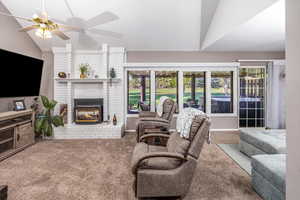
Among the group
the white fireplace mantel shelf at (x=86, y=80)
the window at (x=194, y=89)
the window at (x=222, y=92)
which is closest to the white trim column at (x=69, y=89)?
the white fireplace mantel shelf at (x=86, y=80)

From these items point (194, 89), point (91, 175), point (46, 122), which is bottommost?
point (91, 175)

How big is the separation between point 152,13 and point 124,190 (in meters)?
3.74

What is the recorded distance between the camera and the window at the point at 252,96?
4820mm

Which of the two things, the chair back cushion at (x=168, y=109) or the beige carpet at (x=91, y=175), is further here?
the chair back cushion at (x=168, y=109)

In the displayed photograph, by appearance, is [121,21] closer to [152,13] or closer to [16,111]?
[152,13]

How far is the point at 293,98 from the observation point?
3.67 feet

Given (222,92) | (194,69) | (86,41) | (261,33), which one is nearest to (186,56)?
(194,69)

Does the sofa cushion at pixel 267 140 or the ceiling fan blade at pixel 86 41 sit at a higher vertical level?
the ceiling fan blade at pixel 86 41

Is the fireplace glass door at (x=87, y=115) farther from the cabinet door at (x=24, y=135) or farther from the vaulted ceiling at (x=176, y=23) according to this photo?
the vaulted ceiling at (x=176, y=23)

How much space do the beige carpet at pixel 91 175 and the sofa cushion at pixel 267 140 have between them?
0.53 meters

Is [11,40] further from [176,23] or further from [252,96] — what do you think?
[252,96]

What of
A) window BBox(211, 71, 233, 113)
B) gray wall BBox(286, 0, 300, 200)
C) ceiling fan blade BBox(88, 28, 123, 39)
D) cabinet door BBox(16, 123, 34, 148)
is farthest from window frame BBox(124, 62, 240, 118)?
gray wall BBox(286, 0, 300, 200)

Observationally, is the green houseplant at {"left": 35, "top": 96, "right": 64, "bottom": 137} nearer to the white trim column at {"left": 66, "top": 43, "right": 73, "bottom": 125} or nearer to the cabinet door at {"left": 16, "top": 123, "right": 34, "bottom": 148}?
the cabinet door at {"left": 16, "top": 123, "right": 34, "bottom": 148}

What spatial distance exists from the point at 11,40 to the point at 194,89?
509 cm
